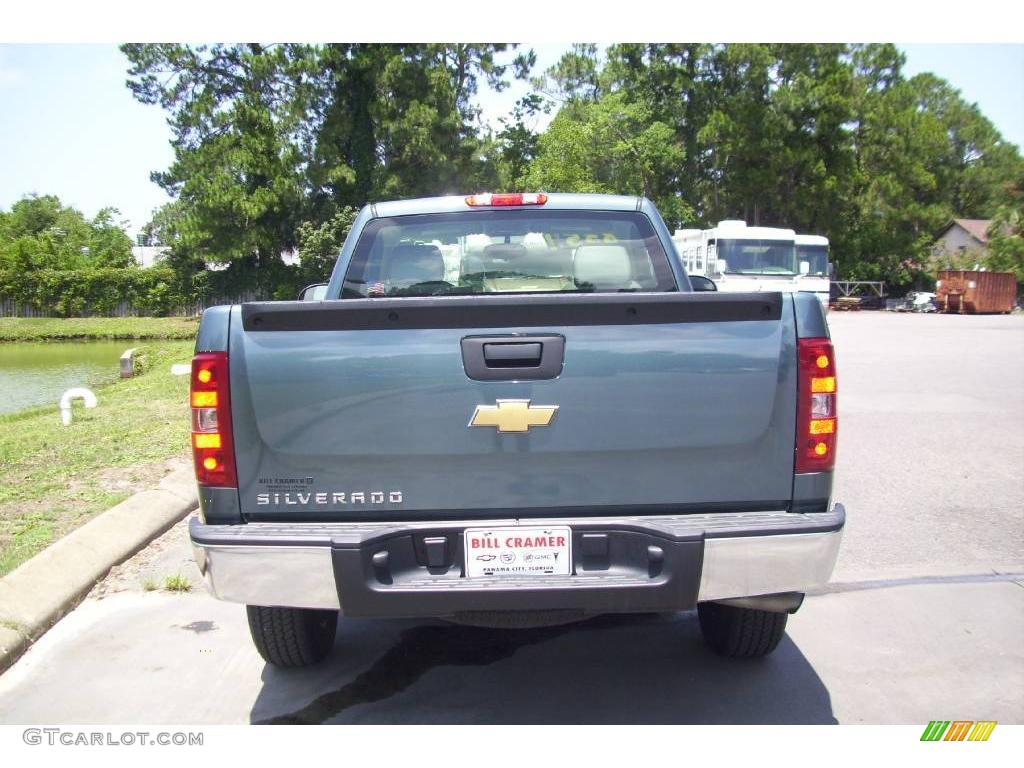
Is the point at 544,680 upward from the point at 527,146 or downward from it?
downward

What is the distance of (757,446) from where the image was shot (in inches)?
122

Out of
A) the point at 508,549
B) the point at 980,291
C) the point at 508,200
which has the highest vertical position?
the point at 508,200

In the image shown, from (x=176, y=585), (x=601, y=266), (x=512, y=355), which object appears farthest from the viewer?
(x=176, y=585)

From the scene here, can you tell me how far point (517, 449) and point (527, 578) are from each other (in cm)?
44

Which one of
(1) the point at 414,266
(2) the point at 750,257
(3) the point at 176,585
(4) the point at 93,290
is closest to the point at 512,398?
(1) the point at 414,266

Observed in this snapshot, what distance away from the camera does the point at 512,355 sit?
3.04 metres

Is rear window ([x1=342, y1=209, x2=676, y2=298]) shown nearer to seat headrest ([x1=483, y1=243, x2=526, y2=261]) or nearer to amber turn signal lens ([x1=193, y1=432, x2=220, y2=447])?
seat headrest ([x1=483, y1=243, x2=526, y2=261])

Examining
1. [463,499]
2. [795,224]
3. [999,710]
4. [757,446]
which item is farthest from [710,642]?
[795,224]

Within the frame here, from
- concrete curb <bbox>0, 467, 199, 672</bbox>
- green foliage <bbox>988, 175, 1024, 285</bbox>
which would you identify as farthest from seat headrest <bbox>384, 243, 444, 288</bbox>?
green foliage <bbox>988, 175, 1024, 285</bbox>

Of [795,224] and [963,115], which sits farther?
[963,115]

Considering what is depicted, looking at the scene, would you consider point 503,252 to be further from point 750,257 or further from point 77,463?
point 750,257

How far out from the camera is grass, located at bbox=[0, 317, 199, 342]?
3512 cm

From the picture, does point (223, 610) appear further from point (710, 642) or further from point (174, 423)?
point (174, 423)
